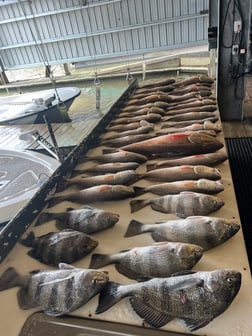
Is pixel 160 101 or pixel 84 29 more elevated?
pixel 84 29

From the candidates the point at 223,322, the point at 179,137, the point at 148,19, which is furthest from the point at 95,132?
the point at 148,19

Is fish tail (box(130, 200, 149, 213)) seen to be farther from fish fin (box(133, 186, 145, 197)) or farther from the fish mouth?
the fish mouth

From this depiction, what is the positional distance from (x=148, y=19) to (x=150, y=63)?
1.11m

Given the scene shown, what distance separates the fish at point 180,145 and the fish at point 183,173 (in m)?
0.23

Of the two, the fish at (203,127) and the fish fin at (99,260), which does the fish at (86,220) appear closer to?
the fish fin at (99,260)

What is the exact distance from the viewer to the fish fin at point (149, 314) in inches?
31.8

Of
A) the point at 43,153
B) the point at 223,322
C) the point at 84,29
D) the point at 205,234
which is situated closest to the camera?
the point at 223,322

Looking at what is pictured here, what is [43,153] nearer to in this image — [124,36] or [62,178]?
[62,178]

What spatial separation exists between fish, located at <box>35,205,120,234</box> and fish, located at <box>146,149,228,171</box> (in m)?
0.52

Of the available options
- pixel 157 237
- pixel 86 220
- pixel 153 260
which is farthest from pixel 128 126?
pixel 153 260

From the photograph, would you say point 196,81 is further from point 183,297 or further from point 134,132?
point 183,297

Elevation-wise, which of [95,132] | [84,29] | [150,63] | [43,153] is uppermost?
[84,29]

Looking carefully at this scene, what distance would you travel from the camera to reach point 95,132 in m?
2.24

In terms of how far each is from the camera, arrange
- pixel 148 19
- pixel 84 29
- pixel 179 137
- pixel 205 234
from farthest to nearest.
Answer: pixel 84 29
pixel 148 19
pixel 179 137
pixel 205 234
